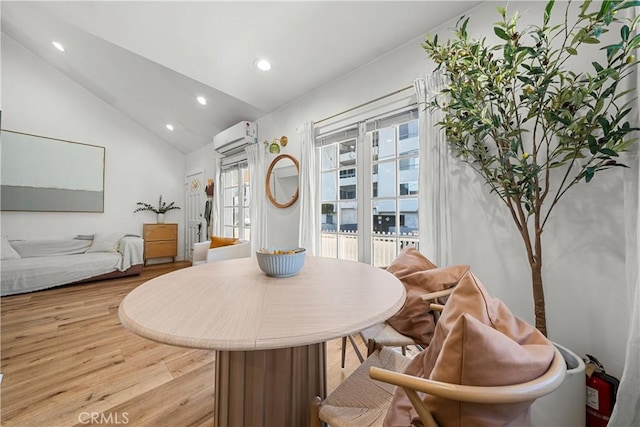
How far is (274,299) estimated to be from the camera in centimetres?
87

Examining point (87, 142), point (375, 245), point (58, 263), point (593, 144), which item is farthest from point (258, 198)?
point (87, 142)

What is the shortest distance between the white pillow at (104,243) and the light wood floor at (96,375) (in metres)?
1.63

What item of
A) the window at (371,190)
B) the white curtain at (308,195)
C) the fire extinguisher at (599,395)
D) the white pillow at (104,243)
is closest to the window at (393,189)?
the window at (371,190)

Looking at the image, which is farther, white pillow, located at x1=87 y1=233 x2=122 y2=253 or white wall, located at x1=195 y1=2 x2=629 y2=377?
white pillow, located at x1=87 y1=233 x2=122 y2=253

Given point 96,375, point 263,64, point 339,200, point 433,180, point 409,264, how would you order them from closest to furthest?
point 409,264 < point 96,375 < point 433,180 < point 263,64 < point 339,200

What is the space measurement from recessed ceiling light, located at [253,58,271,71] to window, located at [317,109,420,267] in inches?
35.4

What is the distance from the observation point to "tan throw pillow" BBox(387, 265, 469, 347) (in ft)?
4.29

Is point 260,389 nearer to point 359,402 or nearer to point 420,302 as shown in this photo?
point 359,402

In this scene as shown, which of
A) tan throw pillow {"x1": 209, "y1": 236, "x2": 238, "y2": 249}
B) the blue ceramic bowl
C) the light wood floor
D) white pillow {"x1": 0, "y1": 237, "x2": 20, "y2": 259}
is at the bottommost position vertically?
the light wood floor

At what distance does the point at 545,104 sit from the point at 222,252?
10.3 feet

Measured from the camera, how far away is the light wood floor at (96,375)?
132 centimetres

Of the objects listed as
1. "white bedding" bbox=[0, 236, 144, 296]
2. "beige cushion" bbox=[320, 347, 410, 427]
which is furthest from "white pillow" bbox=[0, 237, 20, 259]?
"beige cushion" bbox=[320, 347, 410, 427]

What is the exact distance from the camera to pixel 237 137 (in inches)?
139

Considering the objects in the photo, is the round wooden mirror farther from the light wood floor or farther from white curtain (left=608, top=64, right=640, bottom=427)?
white curtain (left=608, top=64, right=640, bottom=427)
